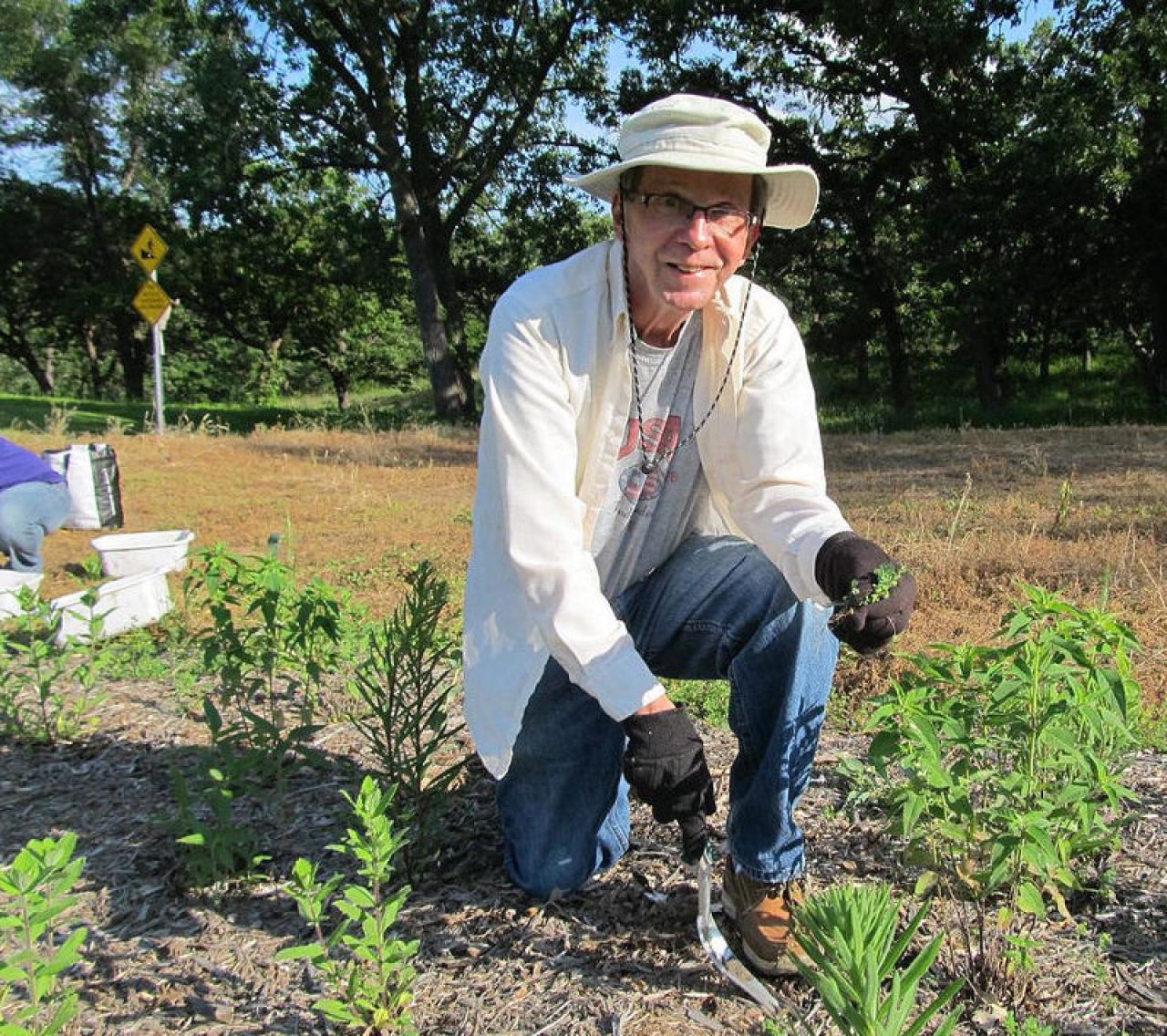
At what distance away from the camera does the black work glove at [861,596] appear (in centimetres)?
181

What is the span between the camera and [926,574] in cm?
459

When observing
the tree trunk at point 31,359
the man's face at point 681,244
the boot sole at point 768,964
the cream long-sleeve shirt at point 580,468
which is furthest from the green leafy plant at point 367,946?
the tree trunk at point 31,359

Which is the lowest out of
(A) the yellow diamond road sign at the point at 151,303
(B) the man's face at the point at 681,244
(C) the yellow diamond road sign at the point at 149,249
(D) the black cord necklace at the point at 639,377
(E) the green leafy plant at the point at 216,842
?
(E) the green leafy plant at the point at 216,842

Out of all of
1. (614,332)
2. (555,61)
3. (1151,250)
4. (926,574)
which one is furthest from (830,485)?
(555,61)

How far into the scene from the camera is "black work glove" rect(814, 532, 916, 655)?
1.81 m

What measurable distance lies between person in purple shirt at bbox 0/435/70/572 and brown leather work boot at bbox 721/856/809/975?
4.36m

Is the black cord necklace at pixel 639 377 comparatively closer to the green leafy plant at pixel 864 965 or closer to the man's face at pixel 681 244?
the man's face at pixel 681 244

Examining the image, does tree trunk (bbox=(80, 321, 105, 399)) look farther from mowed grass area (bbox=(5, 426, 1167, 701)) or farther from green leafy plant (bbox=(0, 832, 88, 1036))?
green leafy plant (bbox=(0, 832, 88, 1036))

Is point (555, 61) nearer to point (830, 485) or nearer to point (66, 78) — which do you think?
point (830, 485)

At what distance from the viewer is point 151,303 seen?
1273 centimetres

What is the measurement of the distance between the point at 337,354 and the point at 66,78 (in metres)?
9.59

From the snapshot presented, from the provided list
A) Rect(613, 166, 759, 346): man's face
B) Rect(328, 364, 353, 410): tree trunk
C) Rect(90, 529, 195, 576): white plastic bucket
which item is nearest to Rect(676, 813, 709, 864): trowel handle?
Rect(613, 166, 759, 346): man's face

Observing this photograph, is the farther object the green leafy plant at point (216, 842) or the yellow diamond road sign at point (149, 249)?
the yellow diamond road sign at point (149, 249)

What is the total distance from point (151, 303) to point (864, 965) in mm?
13224
